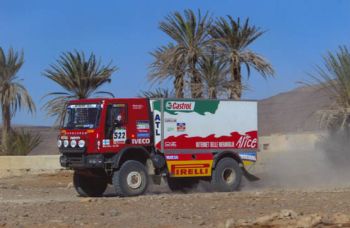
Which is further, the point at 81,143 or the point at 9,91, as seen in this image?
the point at 9,91

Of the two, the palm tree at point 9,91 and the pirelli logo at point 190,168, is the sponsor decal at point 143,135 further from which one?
the palm tree at point 9,91

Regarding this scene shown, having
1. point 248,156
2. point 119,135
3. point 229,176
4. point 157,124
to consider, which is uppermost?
point 157,124

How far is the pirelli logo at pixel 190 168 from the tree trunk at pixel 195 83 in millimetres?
10389

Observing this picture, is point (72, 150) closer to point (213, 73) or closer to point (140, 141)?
point (140, 141)

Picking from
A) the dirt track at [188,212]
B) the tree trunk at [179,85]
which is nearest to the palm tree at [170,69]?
the tree trunk at [179,85]

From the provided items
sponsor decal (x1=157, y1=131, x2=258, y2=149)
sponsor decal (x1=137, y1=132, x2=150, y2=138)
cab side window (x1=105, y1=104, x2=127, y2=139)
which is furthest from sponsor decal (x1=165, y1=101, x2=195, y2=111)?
cab side window (x1=105, y1=104, x2=127, y2=139)

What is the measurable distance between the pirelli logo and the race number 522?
1827mm

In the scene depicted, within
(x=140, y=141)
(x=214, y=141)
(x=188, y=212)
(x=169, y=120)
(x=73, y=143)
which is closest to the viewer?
(x=188, y=212)

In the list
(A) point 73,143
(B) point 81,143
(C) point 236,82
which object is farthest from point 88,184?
(C) point 236,82

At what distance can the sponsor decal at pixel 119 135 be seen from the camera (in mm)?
20516

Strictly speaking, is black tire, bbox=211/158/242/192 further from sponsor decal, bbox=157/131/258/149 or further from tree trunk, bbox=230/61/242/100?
tree trunk, bbox=230/61/242/100

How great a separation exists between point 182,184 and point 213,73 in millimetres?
10350

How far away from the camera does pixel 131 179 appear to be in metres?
20.9

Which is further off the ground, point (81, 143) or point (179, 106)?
point (179, 106)
